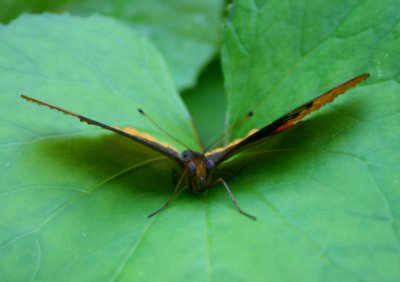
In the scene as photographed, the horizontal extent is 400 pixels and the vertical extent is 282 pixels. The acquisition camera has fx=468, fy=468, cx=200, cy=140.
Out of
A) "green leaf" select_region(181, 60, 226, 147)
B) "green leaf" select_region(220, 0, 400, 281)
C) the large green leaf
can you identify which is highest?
the large green leaf

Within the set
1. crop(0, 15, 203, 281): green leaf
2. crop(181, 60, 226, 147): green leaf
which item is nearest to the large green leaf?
crop(181, 60, 226, 147): green leaf

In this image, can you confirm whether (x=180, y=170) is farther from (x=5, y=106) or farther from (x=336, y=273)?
(x=336, y=273)

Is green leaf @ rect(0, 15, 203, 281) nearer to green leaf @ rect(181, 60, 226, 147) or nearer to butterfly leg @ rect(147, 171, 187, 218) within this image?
butterfly leg @ rect(147, 171, 187, 218)

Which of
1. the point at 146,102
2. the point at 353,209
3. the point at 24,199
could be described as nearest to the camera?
the point at 353,209

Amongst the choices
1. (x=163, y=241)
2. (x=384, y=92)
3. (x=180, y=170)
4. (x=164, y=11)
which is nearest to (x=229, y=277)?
(x=163, y=241)

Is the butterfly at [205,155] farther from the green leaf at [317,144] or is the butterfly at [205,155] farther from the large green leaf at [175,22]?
the large green leaf at [175,22]
